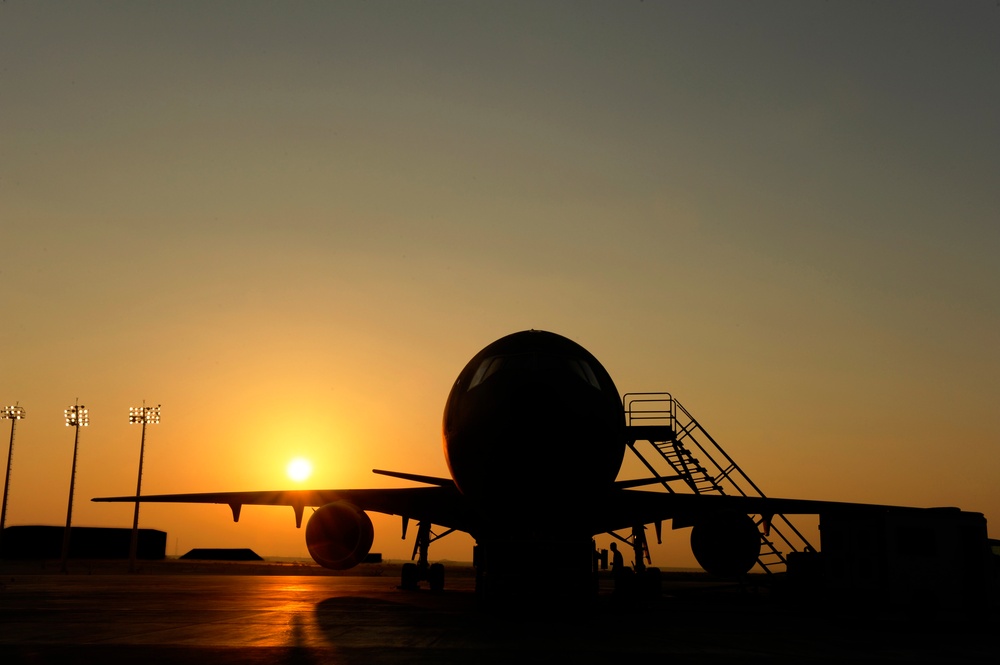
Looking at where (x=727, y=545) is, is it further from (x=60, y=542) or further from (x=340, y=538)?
(x=60, y=542)

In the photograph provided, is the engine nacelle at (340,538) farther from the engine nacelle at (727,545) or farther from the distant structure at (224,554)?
the distant structure at (224,554)

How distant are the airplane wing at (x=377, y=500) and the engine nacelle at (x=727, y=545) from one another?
549 cm

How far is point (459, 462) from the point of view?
53.2 ft

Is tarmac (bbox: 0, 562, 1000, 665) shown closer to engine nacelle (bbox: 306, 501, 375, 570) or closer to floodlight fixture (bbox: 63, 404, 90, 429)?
engine nacelle (bbox: 306, 501, 375, 570)

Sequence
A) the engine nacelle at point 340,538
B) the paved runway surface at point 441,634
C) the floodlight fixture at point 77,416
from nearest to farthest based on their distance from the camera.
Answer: the paved runway surface at point 441,634
the engine nacelle at point 340,538
the floodlight fixture at point 77,416

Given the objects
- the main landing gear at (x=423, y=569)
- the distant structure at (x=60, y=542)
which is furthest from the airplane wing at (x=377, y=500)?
the distant structure at (x=60, y=542)

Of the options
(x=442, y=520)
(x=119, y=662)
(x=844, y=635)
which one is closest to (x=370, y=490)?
(x=442, y=520)

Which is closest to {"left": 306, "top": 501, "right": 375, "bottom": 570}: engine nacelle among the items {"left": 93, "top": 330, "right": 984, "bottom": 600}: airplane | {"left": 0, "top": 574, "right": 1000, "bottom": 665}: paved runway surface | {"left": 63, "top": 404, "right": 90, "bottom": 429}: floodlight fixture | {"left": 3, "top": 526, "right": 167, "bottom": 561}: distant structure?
{"left": 0, "top": 574, "right": 1000, "bottom": 665}: paved runway surface

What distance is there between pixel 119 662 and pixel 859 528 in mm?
16922

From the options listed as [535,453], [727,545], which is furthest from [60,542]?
[535,453]

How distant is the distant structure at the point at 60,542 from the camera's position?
107 metres

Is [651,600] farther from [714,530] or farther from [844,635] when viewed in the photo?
[844,635]

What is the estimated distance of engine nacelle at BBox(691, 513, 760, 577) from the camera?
20.1m

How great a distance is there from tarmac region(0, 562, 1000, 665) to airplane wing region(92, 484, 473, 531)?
9.39ft
